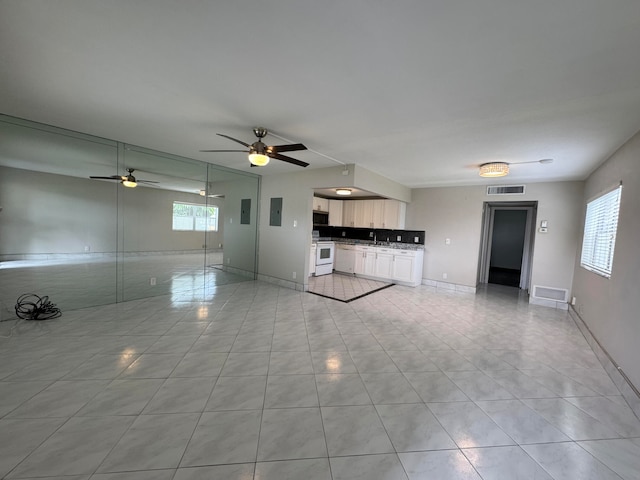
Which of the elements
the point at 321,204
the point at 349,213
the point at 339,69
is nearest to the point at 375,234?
the point at 349,213

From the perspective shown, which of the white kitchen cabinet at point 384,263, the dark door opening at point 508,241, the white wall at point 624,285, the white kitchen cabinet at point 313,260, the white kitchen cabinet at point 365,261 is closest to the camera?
the white wall at point 624,285

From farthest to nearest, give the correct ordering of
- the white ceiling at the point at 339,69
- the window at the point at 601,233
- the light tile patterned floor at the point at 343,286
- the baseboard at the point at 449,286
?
the baseboard at the point at 449,286
the light tile patterned floor at the point at 343,286
the window at the point at 601,233
the white ceiling at the point at 339,69

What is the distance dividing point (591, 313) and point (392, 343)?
2.79 metres

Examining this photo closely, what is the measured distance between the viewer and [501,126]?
2.59m

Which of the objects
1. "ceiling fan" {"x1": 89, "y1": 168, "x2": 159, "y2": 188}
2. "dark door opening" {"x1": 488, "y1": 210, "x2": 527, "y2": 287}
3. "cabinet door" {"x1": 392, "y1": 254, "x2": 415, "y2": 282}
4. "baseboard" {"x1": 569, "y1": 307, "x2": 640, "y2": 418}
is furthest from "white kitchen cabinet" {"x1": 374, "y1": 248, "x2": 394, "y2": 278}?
"ceiling fan" {"x1": 89, "y1": 168, "x2": 159, "y2": 188}

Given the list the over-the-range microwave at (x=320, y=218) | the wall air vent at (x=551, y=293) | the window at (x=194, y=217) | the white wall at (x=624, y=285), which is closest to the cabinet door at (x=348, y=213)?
the over-the-range microwave at (x=320, y=218)

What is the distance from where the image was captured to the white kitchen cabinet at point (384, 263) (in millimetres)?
6422

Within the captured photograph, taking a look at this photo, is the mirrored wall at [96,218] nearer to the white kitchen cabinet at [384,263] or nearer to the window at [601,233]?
the white kitchen cabinet at [384,263]

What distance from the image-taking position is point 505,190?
5.44m

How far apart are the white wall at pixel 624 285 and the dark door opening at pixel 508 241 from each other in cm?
625

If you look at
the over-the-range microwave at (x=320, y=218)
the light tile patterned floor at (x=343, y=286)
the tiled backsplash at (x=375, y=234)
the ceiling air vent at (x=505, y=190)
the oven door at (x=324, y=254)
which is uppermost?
the ceiling air vent at (x=505, y=190)

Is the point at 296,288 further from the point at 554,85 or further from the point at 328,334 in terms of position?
the point at 554,85

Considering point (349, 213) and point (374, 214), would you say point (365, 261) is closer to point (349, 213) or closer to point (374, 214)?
point (374, 214)

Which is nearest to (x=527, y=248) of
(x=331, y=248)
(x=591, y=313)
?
Result: (x=591, y=313)
